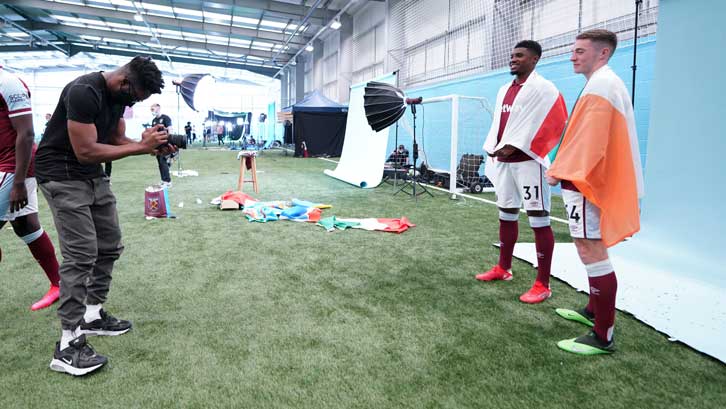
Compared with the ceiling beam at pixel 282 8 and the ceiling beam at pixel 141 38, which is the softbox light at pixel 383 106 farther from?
the ceiling beam at pixel 141 38

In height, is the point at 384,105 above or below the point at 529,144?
above

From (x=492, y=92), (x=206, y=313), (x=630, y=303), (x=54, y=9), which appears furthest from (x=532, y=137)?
(x=54, y=9)

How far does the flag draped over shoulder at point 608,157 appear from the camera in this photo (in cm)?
203

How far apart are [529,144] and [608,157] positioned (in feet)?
2.35

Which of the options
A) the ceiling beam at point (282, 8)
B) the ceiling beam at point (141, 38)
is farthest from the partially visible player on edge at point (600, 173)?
the ceiling beam at point (141, 38)

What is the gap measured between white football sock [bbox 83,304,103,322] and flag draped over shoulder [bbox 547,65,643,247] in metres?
2.58

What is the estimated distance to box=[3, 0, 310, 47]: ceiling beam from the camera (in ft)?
56.6

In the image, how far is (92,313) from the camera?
237cm

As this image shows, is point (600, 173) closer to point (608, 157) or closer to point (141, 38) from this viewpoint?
point (608, 157)

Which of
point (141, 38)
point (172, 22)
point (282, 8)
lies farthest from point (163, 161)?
point (141, 38)

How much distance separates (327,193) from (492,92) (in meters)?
4.12

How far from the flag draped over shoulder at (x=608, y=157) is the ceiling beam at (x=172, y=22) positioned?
2145 cm

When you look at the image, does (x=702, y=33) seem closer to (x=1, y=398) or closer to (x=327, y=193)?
(x=1, y=398)

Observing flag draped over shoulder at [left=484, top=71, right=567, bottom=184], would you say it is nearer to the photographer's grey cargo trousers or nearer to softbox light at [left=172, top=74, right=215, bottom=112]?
the photographer's grey cargo trousers
